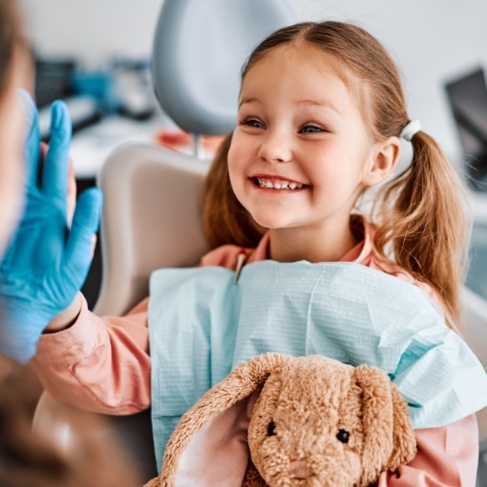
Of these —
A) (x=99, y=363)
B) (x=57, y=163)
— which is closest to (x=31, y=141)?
(x=57, y=163)

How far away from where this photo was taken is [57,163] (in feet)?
2.03

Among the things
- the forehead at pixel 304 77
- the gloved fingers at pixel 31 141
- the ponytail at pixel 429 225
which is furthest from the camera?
the ponytail at pixel 429 225

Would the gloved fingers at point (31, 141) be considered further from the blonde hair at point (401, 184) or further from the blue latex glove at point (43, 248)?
the blonde hair at point (401, 184)

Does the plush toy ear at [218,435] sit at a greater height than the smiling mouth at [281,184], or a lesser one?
lesser

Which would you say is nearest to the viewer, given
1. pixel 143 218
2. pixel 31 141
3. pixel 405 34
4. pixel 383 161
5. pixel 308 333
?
pixel 31 141

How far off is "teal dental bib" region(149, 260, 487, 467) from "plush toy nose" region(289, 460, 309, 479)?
0.12 metres

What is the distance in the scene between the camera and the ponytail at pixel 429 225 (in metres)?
0.90

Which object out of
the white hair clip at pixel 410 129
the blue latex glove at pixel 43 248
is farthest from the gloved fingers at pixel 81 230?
the white hair clip at pixel 410 129

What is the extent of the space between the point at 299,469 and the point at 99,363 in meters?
0.27

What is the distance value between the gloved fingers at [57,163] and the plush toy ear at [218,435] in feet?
0.75

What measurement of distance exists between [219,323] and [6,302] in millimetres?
309

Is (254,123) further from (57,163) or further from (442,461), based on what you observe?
(442,461)

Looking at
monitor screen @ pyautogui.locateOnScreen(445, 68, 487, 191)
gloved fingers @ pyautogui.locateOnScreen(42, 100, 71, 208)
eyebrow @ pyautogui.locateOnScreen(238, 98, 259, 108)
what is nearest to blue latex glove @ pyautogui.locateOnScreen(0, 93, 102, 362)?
gloved fingers @ pyautogui.locateOnScreen(42, 100, 71, 208)

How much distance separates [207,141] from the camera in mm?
1794
